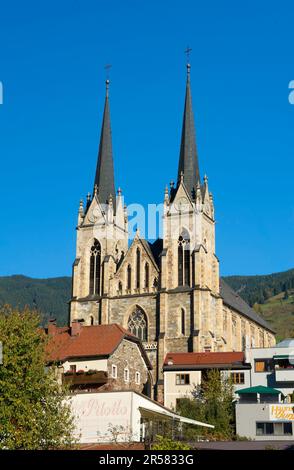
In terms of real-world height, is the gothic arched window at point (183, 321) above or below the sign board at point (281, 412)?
above

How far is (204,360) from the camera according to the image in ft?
213

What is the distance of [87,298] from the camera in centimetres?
7638

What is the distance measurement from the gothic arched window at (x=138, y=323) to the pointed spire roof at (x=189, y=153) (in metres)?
13.2

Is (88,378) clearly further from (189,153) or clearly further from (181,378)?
(189,153)

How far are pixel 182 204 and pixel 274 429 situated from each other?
2993 cm

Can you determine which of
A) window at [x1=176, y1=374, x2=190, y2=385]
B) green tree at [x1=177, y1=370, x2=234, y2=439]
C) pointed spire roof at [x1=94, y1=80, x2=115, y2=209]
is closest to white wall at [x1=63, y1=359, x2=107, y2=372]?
green tree at [x1=177, y1=370, x2=234, y2=439]

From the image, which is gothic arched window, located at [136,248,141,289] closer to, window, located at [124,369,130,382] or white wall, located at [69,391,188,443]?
window, located at [124,369,130,382]

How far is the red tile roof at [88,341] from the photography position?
55.5m

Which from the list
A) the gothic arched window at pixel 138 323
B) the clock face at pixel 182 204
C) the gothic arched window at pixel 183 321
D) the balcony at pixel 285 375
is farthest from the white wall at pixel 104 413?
the clock face at pixel 182 204

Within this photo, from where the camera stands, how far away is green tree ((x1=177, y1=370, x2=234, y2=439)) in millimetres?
54666

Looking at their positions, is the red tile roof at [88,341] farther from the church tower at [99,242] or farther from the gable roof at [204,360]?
the church tower at [99,242]

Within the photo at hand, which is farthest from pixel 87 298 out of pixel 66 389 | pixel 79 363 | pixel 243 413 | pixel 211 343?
pixel 66 389

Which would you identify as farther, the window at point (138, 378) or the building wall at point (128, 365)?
the window at point (138, 378)

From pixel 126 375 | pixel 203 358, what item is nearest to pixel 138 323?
pixel 203 358
